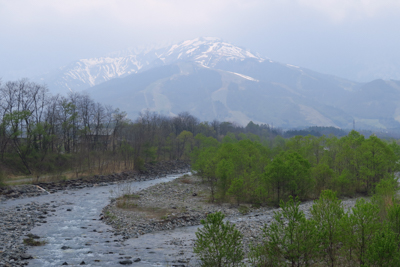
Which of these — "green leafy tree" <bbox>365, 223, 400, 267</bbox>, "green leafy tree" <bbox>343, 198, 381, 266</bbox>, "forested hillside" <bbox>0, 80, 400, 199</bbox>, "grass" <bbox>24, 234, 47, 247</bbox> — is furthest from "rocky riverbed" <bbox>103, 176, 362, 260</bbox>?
"green leafy tree" <bbox>365, 223, 400, 267</bbox>

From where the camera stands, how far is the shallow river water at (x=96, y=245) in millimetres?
20281

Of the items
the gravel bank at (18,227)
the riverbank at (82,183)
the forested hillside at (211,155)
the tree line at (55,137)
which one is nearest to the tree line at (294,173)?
the forested hillside at (211,155)

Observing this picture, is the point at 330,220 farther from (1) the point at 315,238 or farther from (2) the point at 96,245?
(2) the point at 96,245

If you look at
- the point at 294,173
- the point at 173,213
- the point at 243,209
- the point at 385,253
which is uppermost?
the point at 294,173

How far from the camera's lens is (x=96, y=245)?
23.5 meters

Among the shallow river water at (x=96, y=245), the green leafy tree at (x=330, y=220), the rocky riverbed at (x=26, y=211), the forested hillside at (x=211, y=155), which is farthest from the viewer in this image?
the forested hillside at (x=211, y=155)

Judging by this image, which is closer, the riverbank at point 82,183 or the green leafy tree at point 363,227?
the green leafy tree at point 363,227

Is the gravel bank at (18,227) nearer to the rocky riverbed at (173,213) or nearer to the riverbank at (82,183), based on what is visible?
the rocky riverbed at (173,213)

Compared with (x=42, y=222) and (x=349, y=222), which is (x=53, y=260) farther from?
(x=349, y=222)

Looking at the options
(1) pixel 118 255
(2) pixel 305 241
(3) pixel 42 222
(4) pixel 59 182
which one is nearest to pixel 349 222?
(2) pixel 305 241

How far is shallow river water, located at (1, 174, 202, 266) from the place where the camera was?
20281 mm

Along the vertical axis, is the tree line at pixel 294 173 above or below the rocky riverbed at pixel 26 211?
above

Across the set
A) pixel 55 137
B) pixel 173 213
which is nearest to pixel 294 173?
pixel 173 213

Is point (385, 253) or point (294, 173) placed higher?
point (294, 173)
